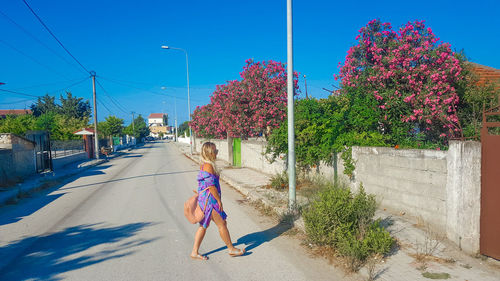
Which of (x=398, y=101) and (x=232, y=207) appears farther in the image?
(x=398, y=101)

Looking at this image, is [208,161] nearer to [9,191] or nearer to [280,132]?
[280,132]

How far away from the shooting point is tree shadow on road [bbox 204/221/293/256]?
5.22 metres

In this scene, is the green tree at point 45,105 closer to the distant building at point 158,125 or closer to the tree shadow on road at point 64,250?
the tree shadow on road at point 64,250

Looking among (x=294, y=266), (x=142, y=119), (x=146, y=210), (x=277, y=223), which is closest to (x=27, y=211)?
(x=146, y=210)

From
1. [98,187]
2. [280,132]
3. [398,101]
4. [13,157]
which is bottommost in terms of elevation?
[98,187]

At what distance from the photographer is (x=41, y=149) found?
1661 cm

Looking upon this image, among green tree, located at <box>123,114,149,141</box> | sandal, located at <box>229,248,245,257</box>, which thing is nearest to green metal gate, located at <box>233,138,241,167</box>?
sandal, located at <box>229,248,245,257</box>

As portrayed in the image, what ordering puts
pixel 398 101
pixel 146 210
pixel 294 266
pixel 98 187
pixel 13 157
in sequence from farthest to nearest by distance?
pixel 13 157 → pixel 98 187 → pixel 398 101 → pixel 146 210 → pixel 294 266

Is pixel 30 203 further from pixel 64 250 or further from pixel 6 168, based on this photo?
pixel 64 250

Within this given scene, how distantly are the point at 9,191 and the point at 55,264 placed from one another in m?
8.50

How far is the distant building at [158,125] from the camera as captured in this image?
15575 centimetres

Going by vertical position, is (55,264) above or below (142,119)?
below

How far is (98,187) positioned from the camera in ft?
40.4

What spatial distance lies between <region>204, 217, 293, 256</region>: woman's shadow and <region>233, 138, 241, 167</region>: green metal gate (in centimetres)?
1194
